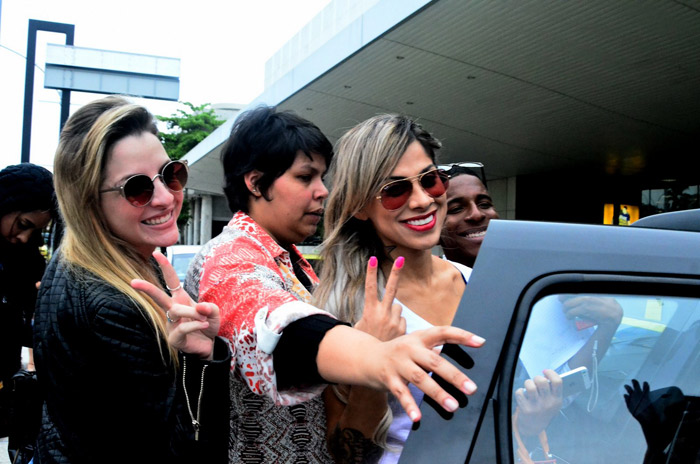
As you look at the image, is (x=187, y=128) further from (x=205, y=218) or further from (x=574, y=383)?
(x=574, y=383)

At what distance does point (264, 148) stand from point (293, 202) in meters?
0.19

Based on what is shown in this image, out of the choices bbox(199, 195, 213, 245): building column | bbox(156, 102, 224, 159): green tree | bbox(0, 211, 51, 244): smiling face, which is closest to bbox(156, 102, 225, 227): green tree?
bbox(156, 102, 224, 159): green tree

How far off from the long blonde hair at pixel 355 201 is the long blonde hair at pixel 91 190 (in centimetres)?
49

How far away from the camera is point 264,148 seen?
1.79 meters

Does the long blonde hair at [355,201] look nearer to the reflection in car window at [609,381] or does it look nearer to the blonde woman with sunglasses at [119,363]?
the blonde woman with sunglasses at [119,363]

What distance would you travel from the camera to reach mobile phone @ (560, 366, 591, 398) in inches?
39.9

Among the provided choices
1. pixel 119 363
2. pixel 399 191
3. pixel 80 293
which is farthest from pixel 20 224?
pixel 399 191

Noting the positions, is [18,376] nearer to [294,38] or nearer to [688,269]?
[688,269]

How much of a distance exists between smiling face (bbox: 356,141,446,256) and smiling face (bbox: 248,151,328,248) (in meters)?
0.29

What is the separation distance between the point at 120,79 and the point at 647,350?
1215 centimetres

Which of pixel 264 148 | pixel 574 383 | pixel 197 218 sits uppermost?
pixel 197 218

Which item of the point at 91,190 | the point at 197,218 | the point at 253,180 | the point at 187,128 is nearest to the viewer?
the point at 91,190

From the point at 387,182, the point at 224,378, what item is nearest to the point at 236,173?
the point at 387,182

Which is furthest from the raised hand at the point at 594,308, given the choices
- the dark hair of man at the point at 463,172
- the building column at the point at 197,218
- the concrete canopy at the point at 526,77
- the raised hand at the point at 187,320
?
the building column at the point at 197,218
